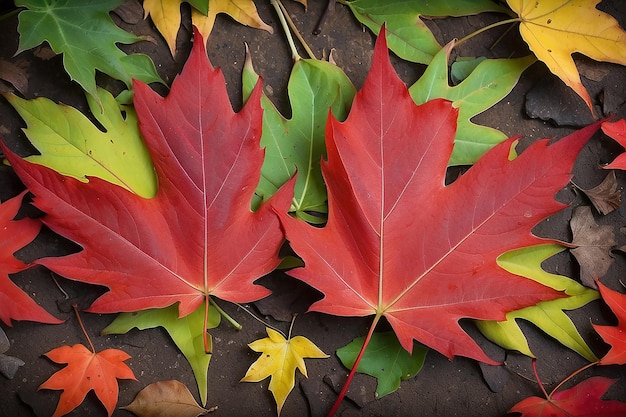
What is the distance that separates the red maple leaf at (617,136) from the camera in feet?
2.56

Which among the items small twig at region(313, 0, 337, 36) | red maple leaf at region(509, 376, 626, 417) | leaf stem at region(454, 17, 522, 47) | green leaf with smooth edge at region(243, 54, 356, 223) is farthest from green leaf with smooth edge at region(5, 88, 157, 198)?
red maple leaf at region(509, 376, 626, 417)

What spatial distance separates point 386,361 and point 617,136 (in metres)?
0.41

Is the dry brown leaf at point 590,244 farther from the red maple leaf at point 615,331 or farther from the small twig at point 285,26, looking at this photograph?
the small twig at point 285,26

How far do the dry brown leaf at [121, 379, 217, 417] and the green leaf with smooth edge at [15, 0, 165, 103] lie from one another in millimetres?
345

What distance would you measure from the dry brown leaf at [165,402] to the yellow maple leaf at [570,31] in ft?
1.97

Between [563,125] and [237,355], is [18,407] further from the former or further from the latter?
[563,125]

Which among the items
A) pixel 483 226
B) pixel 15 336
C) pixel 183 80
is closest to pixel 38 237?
pixel 15 336

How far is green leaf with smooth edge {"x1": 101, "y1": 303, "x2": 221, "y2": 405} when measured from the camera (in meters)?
0.71

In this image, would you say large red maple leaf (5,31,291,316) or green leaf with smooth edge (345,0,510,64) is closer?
large red maple leaf (5,31,291,316)

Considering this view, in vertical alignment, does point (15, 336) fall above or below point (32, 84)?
below

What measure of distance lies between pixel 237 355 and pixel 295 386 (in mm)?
81

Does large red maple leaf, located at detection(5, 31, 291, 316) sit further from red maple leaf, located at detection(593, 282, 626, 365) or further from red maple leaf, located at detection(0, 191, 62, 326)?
red maple leaf, located at detection(593, 282, 626, 365)

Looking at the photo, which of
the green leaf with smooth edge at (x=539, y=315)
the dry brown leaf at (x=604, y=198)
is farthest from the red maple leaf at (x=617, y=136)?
the green leaf with smooth edge at (x=539, y=315)

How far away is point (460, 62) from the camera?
0.80m
